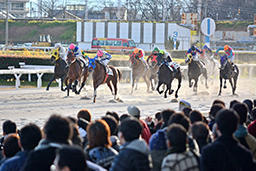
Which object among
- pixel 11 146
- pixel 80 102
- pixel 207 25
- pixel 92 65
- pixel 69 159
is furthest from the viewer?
pixel 207 25

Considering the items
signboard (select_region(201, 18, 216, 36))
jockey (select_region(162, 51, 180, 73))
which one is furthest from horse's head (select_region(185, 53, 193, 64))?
signboard (select_region(201, 18, 216, 36))

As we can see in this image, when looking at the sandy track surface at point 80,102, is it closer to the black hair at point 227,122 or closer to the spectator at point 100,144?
the spectator at point 100,144

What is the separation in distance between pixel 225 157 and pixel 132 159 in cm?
80

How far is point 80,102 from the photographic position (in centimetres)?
1630

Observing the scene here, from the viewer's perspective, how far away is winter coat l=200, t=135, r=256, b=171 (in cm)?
452

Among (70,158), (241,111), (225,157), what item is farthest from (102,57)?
(70,158)

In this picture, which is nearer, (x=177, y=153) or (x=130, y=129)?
(x=177, y=153)

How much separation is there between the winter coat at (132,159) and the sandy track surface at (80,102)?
7063 millimetres

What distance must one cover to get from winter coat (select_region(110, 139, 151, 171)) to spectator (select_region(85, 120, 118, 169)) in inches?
8.7

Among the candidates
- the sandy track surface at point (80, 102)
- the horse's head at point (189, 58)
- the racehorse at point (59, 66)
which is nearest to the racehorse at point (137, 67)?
the sandy track surface at point (80, 102)

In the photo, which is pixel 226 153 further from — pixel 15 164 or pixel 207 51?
pixel 207 51

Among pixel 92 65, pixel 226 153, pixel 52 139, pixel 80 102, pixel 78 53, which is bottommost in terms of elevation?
pixel 80 102

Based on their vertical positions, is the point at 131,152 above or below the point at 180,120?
below

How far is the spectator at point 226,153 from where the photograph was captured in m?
4.52
